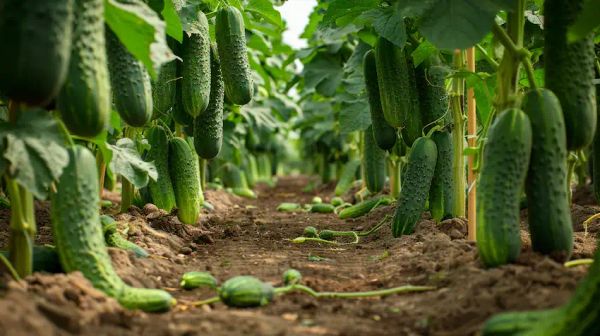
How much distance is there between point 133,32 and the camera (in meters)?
3.36

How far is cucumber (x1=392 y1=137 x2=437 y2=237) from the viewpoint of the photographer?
5.29 m

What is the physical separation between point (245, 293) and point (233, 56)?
2.63 m

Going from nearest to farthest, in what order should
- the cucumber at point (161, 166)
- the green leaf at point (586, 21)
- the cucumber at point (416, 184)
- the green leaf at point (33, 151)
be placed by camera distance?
the green leaf at point (33, 151) < the green leaf at point (586, 21) < the cucumber at point (416, 184) < the cucumber at point (161, 166)

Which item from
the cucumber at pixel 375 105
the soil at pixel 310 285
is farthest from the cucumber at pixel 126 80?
the cucumber at pixel 375 105

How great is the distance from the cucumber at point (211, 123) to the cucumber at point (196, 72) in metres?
0.37

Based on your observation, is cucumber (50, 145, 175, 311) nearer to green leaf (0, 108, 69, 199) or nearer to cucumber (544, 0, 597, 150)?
green leaf (0, 108, 69, 199)

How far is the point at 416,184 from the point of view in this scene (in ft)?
17.6

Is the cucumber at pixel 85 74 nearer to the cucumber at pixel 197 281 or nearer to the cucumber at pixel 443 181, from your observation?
the cucumber at pixel 197 281

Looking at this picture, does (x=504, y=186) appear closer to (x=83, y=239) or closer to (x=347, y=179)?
(x=83, y=239)

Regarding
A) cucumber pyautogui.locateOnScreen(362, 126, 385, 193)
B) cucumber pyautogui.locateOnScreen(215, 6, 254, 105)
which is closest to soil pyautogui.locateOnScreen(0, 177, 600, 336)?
cucumber pyautogui.locateOnScreen(215, 6, 254, 105)

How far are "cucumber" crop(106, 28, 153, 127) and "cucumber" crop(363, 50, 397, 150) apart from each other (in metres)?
2.50

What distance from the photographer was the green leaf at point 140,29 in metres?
3.25

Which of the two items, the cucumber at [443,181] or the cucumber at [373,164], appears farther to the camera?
the cucumber at [373,164]

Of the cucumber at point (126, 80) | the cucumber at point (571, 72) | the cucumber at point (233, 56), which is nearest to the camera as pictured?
the cucumber at point (571, 72)
